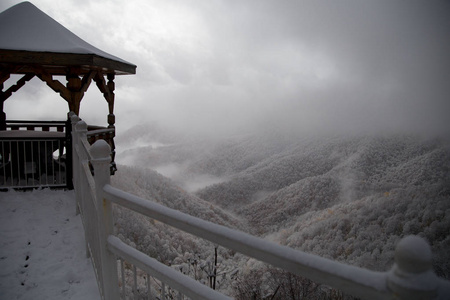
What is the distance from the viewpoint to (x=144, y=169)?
1767 centimetres

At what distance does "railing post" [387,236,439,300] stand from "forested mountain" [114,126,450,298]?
41.4ft

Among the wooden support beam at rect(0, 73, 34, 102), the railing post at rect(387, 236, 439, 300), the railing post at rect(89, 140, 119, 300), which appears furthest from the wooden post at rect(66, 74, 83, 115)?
the railing post at rect(387, 236, 439, 300)

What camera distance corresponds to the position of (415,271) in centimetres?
84

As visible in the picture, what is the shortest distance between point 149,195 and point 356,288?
14.6m

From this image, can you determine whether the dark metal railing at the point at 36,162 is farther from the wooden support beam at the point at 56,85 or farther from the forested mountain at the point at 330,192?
the forested mountain at the point at 330,192

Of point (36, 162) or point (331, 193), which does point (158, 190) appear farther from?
point (331, 193)

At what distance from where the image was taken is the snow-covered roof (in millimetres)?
6832

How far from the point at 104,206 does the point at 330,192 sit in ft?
118

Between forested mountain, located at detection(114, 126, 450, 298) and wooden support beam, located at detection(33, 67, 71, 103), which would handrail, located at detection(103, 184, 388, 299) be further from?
forested mountain, located at detection(114, 126, 450, 298)

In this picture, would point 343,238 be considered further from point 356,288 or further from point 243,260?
point 356,288

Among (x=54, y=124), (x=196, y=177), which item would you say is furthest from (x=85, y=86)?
(x=196, y=177)

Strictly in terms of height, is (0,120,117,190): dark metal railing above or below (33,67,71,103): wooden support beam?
below

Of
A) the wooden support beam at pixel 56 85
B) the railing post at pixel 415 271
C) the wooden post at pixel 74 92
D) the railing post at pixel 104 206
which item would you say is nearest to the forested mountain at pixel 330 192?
the wooden post at pixel 74 92

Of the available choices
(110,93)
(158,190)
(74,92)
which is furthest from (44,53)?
(158,190)
